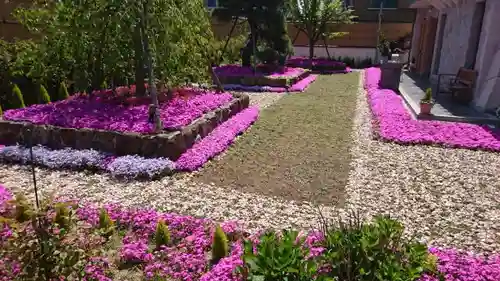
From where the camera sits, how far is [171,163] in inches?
255

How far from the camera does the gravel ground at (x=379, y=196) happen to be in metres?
4.78

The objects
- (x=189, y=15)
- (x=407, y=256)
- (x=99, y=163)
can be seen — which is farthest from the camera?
(x=189, y=15)

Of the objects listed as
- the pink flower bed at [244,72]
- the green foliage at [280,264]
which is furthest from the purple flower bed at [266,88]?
the green foliage at [280,264]

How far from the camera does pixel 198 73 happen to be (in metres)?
10.1

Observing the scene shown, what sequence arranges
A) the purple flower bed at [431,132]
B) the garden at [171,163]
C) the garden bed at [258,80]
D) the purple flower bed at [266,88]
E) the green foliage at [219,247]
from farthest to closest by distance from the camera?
the garden bed at [258,80], the purple flower bed at [266,88], the purple flower bed at [431,132], the green foliage at [219,247], the garden at [171,163]

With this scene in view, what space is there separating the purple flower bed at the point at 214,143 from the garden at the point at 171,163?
0.04 meters

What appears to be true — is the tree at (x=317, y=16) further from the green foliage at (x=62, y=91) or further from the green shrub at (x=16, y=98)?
the green shrub at (x=16, y=98)

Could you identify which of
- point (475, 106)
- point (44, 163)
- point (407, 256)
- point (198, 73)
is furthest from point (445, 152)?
point (44, 163)

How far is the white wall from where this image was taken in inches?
1182

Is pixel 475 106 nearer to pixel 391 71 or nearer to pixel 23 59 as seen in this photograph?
pixel 391 71

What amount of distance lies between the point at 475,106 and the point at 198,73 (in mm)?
8056

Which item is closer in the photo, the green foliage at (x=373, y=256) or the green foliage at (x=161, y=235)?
the green foliage at (x=373, y=256)

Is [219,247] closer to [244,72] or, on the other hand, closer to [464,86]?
[464,86]

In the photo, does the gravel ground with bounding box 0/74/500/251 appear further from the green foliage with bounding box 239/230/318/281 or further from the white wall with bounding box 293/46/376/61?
the white wall with bounding box 293/46/376/61
